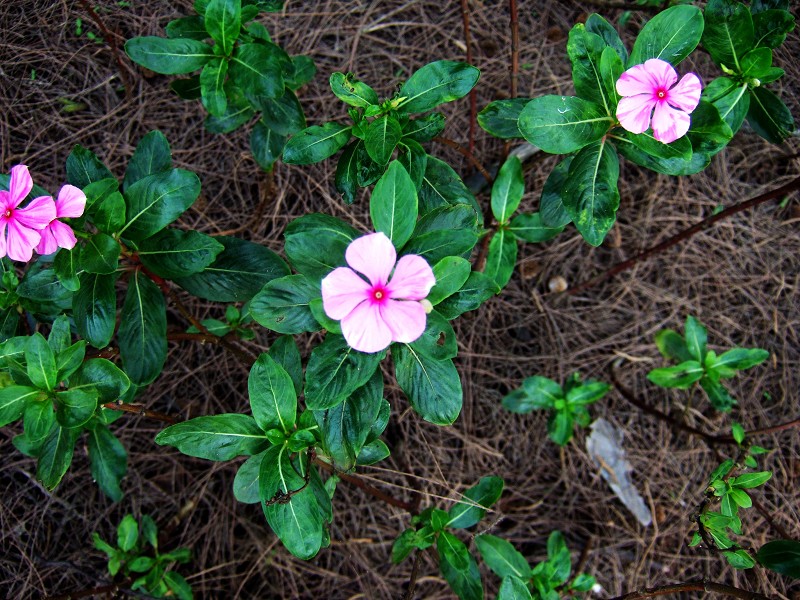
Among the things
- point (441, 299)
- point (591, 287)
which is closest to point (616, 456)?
point (591, 287)

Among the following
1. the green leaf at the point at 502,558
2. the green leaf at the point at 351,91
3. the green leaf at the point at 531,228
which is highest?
the green leaf at the point at 351,91

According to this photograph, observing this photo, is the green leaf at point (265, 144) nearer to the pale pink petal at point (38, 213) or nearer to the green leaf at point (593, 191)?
the pale pink petal at point (38, 213)

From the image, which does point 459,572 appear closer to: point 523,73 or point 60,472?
point 60,472

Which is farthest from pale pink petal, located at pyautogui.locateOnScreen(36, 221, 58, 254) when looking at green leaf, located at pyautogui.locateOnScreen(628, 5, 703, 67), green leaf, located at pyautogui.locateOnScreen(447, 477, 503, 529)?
green leaf, located at pyautogui.locateOnScreen(628, 5, 703, 67)

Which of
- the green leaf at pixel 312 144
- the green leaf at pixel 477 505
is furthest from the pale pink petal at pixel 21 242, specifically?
the green leaf at pixel 477 505

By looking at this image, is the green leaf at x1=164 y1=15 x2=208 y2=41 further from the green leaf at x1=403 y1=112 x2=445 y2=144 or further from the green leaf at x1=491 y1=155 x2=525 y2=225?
the green leaf at x1=491 y1=155 x2=525 y2=225

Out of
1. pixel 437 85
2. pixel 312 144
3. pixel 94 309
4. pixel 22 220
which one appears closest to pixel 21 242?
pixel 22 220
